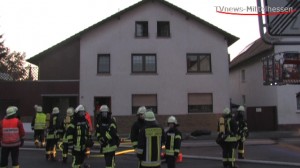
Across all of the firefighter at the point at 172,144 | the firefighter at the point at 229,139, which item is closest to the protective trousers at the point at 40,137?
the firefighter at the point at 229,139

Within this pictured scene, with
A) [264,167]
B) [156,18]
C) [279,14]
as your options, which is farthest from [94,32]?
[279,14]

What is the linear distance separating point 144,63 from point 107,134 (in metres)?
20.0

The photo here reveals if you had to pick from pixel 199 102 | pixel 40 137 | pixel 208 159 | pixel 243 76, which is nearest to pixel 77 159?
pixel 208 159

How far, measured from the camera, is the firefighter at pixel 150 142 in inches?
278

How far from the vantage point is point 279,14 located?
208cm

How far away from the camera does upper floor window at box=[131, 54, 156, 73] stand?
93.7 ft

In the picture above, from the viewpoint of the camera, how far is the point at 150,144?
714cm

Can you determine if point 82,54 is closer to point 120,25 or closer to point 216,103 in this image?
point 120,25

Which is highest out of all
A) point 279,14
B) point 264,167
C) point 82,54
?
point 82,54

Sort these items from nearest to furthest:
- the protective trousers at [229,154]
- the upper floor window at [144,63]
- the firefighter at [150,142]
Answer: the firefighter at [150,142]
the protective trousers at [229,154]
the upper floor window at [144,63]

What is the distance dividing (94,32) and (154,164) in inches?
888

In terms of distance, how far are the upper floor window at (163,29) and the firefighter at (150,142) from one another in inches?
874

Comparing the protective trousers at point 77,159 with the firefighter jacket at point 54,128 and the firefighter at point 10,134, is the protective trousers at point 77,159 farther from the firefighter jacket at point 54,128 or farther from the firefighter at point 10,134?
the firefighter jacket at point 54,128

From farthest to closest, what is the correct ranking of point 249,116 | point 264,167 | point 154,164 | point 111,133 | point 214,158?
point 249,116 → point 214,158 → point 264,167 → point 111,133 → point 154,164
